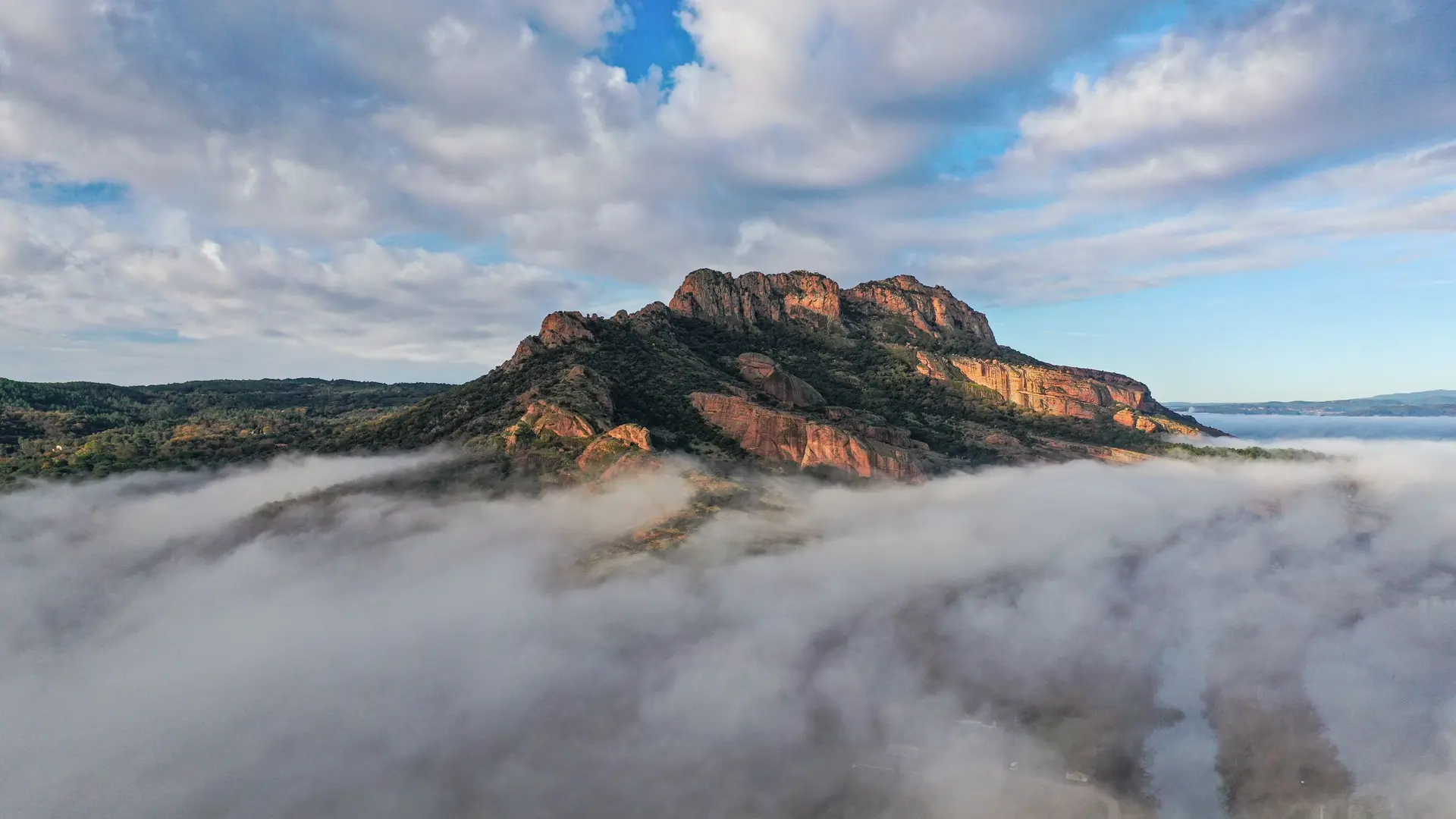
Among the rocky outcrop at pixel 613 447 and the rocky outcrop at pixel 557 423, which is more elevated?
the rocky outcrop at pixel 557 423

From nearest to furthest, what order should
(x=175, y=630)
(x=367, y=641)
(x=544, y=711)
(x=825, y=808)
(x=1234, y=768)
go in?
(x=825, y=808) → (x=544, y=711) → (x=1234, y=768) → (x=367, y=641) → (x=175, y=630)

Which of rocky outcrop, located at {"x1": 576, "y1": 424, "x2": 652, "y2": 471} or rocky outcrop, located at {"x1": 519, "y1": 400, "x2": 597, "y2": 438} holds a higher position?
rocky outcrop, located at {"x1": 519, "y1": 400, "x2": 597, "y2": 438}

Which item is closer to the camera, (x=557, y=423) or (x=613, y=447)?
(x=613, y=447)

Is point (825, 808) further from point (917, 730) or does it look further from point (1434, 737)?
point (1434, 737)

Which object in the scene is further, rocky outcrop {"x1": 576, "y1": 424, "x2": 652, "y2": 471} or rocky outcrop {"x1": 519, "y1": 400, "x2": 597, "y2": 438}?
rocky outcrop {"x1": 519, "y1": 400, "x2": 597, "y2": 438}

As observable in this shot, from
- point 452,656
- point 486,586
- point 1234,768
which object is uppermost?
point 486,586

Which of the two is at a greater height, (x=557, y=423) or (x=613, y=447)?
(x=557, y=423)

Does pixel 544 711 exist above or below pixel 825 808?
above

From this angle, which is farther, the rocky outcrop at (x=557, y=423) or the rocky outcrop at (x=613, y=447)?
the rocky outcrop at (x=557, y=423)

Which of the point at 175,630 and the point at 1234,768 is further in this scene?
the point at 175,630

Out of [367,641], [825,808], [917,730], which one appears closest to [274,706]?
[367,641]

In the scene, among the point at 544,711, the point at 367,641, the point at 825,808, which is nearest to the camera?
the point at 825,808
